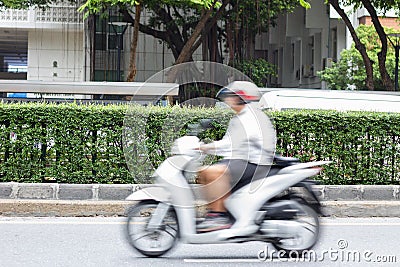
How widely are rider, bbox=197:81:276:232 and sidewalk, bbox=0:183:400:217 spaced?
303 centimetres

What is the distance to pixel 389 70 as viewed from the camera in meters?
29.3

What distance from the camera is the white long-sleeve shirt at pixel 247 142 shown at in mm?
6375

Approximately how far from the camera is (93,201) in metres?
9.45

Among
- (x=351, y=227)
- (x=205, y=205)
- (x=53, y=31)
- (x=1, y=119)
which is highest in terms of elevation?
(x=53, y=31)

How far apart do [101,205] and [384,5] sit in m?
19.5

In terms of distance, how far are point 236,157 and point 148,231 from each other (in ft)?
3.43

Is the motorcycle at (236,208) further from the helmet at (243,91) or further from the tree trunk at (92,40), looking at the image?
the tree trunk at (92,40)

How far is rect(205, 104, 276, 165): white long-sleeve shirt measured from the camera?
6375 millimetres

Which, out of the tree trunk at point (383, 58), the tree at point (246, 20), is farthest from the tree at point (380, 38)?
the tree at point (246, 20)

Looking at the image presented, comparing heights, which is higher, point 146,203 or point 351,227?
point 146,203

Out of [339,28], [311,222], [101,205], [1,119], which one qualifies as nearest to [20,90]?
[1,119]

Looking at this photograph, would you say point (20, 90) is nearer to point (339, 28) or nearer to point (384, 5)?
point (384, 5)

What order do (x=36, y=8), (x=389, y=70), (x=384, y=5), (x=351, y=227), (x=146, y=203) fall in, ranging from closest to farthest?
(x=146, y=203) → (x=351, y=227) → (x=384, y=5) → (x=389, y=70) → (x=36, y=8)

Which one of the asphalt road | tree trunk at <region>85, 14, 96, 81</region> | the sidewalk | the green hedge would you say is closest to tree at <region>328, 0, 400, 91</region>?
tree trunk at <region>85, 14, 96, 81</region>
